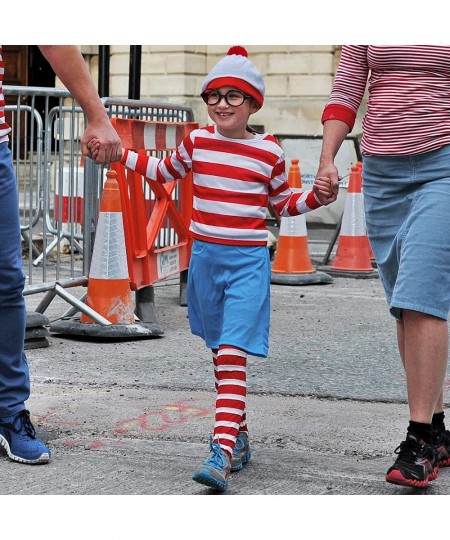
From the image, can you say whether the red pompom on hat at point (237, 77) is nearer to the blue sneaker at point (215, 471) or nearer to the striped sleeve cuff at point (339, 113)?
the striped sleeve cuff at point (339, 113)

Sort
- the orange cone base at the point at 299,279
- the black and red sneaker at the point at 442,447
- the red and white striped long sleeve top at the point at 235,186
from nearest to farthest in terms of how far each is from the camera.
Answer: the red and white striped long sleeve top at the point at 235,186
the black and red sneaker at the point at 442,447
the orange cone base at the point at 299,279

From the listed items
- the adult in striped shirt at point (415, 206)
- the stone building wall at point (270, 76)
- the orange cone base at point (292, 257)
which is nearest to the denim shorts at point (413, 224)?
the adult in striped shirt at point (415, 206)

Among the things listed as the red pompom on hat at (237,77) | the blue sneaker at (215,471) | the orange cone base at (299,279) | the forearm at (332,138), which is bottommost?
the orange cone base at (299,279)

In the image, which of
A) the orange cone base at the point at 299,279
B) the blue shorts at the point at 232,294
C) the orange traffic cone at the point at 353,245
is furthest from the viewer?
the orange traffic cone at the point at 353,245

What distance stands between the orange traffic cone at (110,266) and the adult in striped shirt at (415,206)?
284cm

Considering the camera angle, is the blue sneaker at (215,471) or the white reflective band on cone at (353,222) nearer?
the blue sneaker at (215,471)

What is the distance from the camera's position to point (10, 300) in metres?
4.38

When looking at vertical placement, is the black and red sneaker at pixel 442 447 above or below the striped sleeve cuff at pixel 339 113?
→ below

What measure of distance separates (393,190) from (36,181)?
435 cm

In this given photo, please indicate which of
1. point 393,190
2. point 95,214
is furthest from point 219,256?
point 95,214

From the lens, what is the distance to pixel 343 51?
174 inches

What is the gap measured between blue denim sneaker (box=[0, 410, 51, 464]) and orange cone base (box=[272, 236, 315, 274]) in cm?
537

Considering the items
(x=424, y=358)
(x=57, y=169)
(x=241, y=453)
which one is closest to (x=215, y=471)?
(x=241, y=453)

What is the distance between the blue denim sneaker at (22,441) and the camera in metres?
4.30
